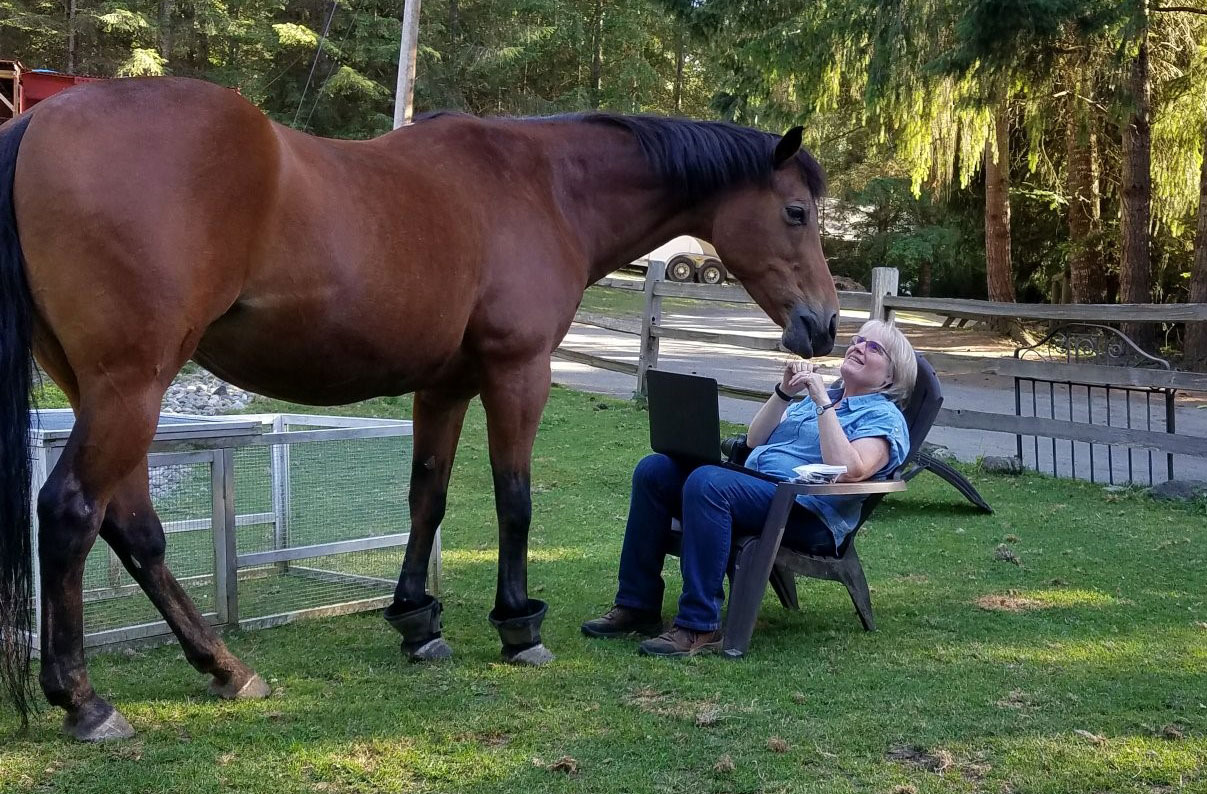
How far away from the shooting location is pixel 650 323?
10.5 meters

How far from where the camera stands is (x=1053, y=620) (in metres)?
3.88

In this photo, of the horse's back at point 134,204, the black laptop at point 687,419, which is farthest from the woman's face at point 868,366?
the horse's back at point 134,204

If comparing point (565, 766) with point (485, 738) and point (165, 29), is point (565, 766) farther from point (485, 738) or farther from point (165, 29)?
point (165, 29)

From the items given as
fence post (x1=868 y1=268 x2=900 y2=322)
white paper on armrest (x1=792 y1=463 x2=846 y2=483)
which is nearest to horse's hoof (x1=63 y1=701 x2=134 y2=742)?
white paper on armrest (x1=792 y1=463 x2=846 y2=483)

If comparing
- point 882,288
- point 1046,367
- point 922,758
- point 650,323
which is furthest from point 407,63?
point 922,758

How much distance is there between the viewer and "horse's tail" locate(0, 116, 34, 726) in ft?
7.69

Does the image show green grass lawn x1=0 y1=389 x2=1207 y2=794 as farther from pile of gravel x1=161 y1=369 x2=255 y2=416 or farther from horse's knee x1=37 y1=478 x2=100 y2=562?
pile of gravel x1=161 y1=369 x2=255 y2=416

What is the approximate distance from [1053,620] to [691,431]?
1600 millimetres

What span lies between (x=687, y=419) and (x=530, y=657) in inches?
39.6

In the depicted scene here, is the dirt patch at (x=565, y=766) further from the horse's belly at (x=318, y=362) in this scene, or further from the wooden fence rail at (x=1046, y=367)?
the wooden fence rail at (x=1046, y=367)

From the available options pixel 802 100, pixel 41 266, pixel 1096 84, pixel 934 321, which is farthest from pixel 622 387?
pixel 934 321

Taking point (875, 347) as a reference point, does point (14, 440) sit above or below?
below

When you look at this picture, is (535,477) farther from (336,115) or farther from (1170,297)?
(336,115)

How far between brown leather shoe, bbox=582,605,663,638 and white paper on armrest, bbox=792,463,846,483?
76 centimetres
